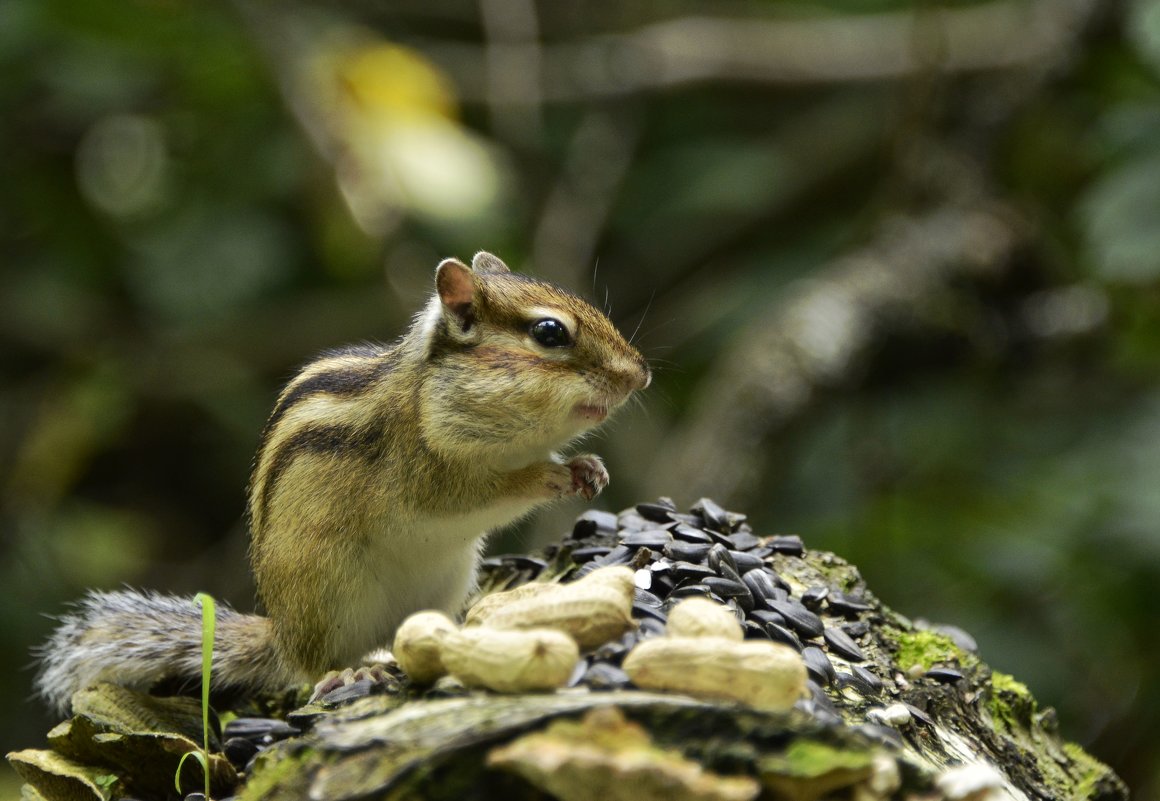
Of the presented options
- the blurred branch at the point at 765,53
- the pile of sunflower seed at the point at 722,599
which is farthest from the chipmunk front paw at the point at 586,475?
the blurred branch at the point at 765,53

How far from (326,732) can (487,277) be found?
1.62 metres

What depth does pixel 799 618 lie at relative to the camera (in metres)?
2.69

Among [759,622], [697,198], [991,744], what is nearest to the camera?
[759,622]

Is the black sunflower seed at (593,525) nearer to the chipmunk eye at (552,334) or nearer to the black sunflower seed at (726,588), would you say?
the chipmunk eye at (552,334)

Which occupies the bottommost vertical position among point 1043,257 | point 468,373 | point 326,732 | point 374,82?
point 326,732

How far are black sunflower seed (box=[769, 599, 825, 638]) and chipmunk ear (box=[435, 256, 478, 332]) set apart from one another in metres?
1.12

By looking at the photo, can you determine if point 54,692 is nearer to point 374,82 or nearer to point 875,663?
point 875,663

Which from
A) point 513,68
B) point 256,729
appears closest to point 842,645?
point 256,729

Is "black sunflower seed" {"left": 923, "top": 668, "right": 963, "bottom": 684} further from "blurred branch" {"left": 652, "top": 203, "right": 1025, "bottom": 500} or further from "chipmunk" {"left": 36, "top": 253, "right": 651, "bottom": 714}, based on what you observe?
"blurred branch" {"left": 652, "top": 203, "right": 1025, "bottom": 500}

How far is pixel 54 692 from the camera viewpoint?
3.21 meters

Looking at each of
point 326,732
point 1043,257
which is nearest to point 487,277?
point 326,732

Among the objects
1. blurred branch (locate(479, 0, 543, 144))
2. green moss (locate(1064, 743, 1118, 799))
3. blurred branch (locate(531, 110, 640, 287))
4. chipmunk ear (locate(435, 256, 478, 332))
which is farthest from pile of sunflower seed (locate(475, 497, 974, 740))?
blurred branch (locate(479, 0, 543, 144))

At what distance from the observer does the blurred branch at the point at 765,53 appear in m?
6.98

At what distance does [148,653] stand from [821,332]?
11.1ft
